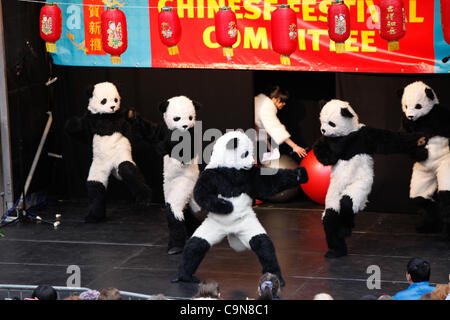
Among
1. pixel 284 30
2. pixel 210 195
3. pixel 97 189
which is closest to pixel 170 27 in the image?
pixel 284 30

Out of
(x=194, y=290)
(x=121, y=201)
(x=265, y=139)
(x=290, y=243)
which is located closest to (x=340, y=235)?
(x=290, y=243)

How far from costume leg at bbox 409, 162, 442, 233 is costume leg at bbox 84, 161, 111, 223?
333 centimetres

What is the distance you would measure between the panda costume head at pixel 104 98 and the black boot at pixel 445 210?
142 inches

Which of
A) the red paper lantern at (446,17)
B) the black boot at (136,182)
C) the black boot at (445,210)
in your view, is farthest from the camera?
the black boot at (136,182)

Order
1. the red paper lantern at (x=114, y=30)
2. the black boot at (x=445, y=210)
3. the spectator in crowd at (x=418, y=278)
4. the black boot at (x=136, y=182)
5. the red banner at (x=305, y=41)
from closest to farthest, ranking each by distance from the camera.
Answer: the spectator in crowd at (x=418, y=278), the black boot at (x=445, y=210), the red banner at (x=305, y=41), the red paper lantern at (x=114, y=30), the black boot at (x=136, y=182)

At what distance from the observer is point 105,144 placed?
9242mm

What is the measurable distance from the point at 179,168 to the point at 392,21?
95.8 inches

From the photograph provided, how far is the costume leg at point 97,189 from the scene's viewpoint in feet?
30.5

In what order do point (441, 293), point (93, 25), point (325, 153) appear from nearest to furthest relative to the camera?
point (441, 293), point (325, 153), point (93, 25)

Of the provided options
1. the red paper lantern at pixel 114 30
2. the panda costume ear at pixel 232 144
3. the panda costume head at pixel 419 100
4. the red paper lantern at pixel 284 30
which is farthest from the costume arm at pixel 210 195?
the panda costume head at pixel 419 100

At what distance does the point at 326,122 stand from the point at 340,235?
41.7 inches

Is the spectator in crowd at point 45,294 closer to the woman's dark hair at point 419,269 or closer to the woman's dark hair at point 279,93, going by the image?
the woman's dark hair at point 419,269

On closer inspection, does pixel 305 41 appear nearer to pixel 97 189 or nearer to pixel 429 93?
pixel 429 93

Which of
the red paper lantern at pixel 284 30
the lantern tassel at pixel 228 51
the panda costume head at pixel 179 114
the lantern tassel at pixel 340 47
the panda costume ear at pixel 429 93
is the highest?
the red paper lantern at pixel 284 30
